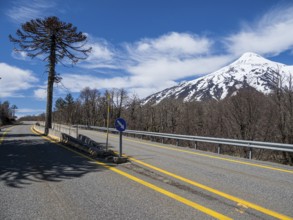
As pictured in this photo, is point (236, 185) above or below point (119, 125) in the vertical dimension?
below

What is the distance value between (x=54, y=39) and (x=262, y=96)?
65.1 ft

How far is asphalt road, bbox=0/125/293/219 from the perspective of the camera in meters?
4.89

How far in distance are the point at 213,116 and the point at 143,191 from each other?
39.8 m

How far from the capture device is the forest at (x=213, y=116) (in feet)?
68.3

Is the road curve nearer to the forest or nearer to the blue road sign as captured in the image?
the blue road sign

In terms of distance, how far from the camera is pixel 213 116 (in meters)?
44.7

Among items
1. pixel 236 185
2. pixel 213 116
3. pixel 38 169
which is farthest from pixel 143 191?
pixel 213 116

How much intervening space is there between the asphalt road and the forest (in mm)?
4486

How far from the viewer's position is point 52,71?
2706 cm

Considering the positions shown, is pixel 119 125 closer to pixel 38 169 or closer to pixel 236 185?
pixel 38 169

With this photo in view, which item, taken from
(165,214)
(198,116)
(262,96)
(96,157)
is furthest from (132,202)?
(198,116)

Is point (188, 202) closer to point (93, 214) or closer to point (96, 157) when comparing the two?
point (93, 214)

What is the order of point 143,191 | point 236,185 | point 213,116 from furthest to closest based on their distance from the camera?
point 213,116, point 236,185, point 143,191

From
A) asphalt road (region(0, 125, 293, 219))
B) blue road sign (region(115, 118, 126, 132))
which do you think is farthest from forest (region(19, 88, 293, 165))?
asphalt road (region(0, 125, 293, 219))
